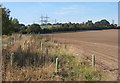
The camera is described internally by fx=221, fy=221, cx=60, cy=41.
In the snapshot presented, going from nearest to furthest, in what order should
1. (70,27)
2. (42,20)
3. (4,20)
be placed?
(4,20), (70,27), (42,20)

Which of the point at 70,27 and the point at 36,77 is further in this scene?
the point at 70,27

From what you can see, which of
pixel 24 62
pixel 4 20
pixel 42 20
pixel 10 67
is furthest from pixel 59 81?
pixel 42 20

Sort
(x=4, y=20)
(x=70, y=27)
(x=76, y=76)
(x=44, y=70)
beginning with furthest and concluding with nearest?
1. (x=70, y=27)
2. (x=4, y=20)
3. (x=44, y=70)
4. (x=76, y=76)

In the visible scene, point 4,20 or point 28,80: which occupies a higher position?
point 4,20

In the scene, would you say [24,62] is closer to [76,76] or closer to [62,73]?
[62,73]

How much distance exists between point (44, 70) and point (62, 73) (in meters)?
0.77

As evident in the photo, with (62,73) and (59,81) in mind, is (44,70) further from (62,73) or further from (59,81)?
(59,81)

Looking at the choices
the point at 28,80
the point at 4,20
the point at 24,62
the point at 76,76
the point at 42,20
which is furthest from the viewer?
the point at 42,20

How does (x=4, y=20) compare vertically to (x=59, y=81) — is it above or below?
above

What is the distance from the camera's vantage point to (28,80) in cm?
777

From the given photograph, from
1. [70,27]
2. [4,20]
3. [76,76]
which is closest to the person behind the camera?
[76,76]

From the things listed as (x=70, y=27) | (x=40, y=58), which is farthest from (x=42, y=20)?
(x=40, y=58)

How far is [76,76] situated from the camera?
862cm

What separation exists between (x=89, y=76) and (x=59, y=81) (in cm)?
170
